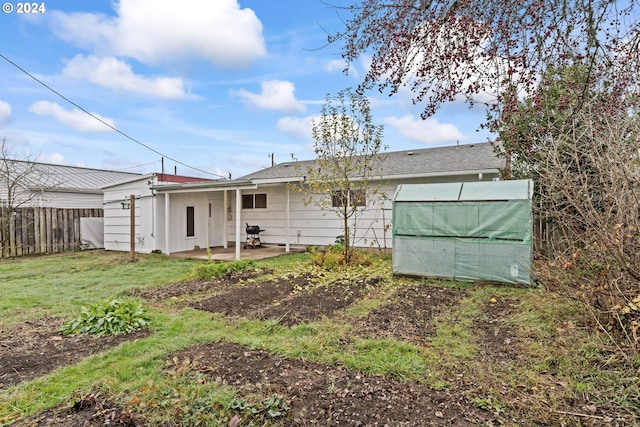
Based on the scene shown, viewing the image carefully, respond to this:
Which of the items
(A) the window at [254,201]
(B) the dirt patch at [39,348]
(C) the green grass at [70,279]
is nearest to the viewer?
(B) the dirt patch at [39,348]

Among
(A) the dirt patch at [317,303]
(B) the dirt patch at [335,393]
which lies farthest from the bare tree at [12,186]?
(B) the dirt patch at [335,393]

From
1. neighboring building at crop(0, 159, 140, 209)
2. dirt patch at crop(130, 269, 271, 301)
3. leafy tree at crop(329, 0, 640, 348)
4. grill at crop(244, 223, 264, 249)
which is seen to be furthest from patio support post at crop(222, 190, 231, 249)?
leafy tree at crop(329, 0, 640, 348)

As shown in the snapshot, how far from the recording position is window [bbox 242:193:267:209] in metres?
13.1

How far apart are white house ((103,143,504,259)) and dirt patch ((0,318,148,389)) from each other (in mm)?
5829

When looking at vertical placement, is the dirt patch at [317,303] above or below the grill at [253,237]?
below

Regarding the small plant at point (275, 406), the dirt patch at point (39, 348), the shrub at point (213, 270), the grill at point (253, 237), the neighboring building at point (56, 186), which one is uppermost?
the neighboring building at point (56, 186)

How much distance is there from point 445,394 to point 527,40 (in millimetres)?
2720

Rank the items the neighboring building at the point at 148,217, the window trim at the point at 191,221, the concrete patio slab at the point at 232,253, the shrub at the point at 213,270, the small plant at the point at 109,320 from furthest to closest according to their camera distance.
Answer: the window trim at the point at 191,221
the neighboring building at the point at 148,217
the concrete patio slab at the point at 232,253
the shrub at the point at 213,270
the small plant at the point at 109,320

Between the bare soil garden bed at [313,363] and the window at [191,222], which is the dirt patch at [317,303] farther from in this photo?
the window at [191,222]

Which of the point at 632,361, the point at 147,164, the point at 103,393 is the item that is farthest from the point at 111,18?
the point at 147,164

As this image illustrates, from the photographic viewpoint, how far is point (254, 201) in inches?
524

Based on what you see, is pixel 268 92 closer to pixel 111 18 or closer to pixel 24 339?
pixel 111 18

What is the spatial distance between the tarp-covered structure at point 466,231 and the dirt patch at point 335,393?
4.17 meters

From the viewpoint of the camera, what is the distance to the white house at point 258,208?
1018 centimetres
